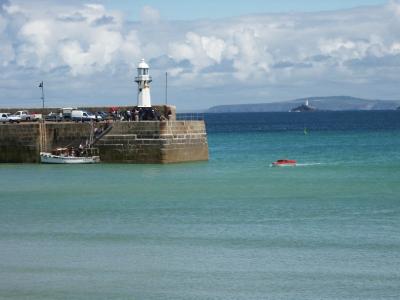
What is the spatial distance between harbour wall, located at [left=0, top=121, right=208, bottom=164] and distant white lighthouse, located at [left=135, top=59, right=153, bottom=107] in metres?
3.49

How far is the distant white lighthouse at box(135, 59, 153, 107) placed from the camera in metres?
48.7

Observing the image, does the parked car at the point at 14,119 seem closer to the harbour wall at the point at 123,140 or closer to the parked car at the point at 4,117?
the parked car at the point at 4,117

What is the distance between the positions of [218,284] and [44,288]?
3.32 meters

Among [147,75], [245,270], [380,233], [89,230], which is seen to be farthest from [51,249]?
[147,75]

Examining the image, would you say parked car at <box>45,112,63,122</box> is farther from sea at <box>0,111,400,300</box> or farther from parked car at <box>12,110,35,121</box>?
sea at <box>0,111,400,300</box>

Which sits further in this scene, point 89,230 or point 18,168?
point 18,168

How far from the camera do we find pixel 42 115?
167 feet

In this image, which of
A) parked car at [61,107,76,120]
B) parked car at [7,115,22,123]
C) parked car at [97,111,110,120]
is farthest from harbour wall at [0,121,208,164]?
parked car at [61,107,76,120]

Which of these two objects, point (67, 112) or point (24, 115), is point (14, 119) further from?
point (67, 112)

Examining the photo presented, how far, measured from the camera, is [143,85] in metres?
48.9

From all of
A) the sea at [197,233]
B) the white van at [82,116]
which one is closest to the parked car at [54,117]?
the white van at [82,116]

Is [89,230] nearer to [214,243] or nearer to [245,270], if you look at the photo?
[214,243]

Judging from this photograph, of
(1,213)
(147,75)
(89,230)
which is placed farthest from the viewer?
(147,75)

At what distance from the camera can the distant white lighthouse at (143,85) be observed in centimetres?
4869
